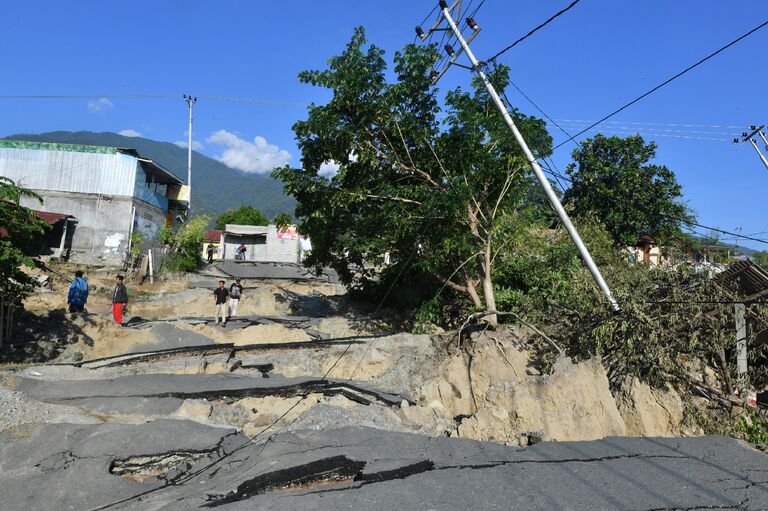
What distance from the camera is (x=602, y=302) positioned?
36.1ft

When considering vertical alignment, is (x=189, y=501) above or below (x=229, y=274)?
below

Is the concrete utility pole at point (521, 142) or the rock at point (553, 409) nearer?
the rock at point (553, 409)

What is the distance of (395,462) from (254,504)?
197 cm

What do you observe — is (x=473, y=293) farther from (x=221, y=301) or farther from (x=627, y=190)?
(x=627, y=190)

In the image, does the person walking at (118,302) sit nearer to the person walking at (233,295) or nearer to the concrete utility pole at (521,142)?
the person walking at (233,295)

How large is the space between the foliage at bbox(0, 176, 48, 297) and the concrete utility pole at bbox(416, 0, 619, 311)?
959 cm

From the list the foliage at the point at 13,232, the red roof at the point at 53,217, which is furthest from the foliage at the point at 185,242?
the foliage at the point at 13,232

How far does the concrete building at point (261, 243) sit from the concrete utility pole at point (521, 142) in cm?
2486

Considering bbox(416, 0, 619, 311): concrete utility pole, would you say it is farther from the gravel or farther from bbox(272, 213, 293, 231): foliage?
the gravel

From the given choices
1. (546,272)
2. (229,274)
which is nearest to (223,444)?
(546,272)

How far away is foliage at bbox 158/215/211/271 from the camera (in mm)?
26797

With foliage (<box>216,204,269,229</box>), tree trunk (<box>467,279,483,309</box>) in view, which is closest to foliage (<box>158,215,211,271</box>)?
tree trunk (<box>467,279,483,309</box>)

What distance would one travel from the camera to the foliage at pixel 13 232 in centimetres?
1102

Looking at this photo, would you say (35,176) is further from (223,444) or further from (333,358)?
(223,444)
